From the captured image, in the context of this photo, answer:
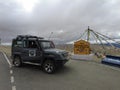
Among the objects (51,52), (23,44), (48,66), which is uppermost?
(23,44)

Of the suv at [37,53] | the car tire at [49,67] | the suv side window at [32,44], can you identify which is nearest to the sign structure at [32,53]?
the suv at [37,53]

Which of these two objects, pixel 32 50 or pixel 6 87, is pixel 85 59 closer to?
pixel 32 50

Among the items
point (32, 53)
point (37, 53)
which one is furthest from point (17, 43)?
point (37, 53)

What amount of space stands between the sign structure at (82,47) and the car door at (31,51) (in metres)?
6.59

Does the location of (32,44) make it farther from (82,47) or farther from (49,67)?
(82,47)

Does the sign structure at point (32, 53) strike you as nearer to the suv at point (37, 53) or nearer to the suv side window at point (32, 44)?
the suv at point (37, 53)

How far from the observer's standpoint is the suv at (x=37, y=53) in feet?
28.5

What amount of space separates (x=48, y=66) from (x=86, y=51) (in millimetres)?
6905

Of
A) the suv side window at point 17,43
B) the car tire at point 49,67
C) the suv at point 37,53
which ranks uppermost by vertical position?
the suv side window at point 17,43

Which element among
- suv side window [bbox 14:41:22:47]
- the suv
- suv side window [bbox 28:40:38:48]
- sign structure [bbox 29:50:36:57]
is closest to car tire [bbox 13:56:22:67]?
the suv

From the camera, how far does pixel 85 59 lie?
46.7 ft

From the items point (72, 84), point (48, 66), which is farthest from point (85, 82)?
point (48, 66)

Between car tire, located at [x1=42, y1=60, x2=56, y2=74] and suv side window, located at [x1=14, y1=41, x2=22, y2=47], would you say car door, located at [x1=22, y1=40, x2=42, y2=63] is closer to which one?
suv side window, located at [x1=14, y1=41, x2=22, y2=47]

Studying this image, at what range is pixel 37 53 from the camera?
921 centimetres
